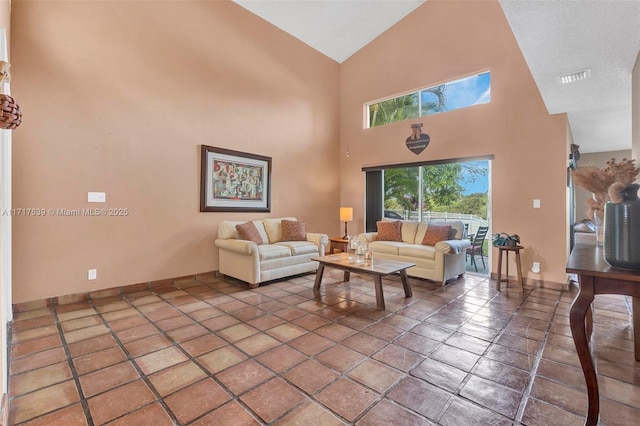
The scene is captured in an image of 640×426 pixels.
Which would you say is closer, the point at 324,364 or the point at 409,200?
the point at 324,364

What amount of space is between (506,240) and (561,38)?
2.67 m

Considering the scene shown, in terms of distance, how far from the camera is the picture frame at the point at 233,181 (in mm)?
4469

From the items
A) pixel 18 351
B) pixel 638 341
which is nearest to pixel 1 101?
pixel 18 351

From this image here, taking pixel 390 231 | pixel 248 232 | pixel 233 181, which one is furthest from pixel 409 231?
pixel 233 181

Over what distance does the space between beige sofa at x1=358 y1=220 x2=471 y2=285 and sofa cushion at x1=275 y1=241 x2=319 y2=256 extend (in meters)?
0.84

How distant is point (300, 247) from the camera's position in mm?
4594

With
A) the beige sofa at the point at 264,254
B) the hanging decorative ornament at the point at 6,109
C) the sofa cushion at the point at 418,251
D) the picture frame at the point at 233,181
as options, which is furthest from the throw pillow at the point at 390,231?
the hanging decorative ornament at the point at 6,109

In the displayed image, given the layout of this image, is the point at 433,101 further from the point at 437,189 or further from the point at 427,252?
the point at 427,252

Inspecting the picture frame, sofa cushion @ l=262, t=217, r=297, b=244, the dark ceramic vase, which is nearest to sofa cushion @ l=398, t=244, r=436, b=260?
sofa cushion @ l=262, t=217, r=297, b=244

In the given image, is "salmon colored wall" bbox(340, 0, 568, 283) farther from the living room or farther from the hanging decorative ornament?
the hanging decorative ornament

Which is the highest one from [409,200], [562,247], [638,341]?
[409,200]

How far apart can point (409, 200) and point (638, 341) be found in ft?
12.3

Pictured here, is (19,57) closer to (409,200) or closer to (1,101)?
(1,101)

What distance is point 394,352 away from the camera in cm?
224
